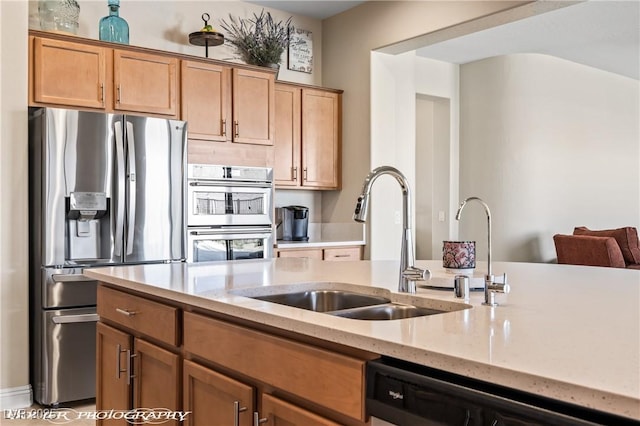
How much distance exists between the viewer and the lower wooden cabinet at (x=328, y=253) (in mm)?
4680

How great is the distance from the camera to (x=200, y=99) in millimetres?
4277

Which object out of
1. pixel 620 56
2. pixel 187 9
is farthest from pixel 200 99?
pixel 620 56

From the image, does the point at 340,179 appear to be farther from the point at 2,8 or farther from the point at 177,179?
the point at 2,8

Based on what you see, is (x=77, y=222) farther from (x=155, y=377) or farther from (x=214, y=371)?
(x=214, y=371)

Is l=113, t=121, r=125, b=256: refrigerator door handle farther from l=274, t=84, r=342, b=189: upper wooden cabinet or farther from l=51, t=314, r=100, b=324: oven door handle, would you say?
l=274, t=84, r=342, b=189: upper wooden cabinet

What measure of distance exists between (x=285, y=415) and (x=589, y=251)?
17.7 ft

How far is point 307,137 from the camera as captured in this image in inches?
201

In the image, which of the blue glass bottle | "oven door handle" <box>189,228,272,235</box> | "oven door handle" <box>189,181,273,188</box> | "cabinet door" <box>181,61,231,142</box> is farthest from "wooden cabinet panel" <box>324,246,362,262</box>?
the blue glass bottle

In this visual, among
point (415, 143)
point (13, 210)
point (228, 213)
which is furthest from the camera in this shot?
point (415, 143)

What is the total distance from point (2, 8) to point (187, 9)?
61.0 inches

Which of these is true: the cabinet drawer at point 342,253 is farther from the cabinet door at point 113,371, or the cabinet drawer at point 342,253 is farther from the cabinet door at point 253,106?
the cabinet door at point 113,371

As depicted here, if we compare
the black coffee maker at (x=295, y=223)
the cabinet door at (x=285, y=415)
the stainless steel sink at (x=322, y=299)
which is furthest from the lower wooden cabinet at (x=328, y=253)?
the cabinet door at (x=285, y=415)

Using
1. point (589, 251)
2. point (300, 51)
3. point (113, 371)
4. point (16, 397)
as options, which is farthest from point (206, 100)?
point (589, 251)

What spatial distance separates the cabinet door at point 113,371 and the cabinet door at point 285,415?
3.01 ft
